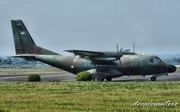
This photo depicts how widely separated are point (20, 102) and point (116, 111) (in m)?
6.90

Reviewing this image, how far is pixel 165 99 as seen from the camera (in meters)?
22.3

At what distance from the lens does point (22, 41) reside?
48.8 metres

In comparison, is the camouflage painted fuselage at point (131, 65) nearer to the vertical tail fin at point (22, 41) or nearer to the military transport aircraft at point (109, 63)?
the military transport aircraft at point (109, 63)

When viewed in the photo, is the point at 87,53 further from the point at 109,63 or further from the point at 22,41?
the point at 22,41

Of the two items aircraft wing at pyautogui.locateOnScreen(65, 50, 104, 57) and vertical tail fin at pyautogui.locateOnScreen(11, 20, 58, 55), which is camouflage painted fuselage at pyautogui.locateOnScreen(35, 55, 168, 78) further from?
vertical tail fin at pyautogui.locateOnScreen(11, 20, 58, 55)

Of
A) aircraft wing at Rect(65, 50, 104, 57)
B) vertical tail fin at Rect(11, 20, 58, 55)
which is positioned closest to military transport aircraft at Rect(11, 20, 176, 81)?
aircraft wing at Rect(65, 50, 104, 57)

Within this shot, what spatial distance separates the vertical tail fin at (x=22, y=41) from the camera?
48594mm

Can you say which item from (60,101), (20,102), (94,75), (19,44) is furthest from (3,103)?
(19,44)

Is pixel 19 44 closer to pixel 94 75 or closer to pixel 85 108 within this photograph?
pixel 94 75

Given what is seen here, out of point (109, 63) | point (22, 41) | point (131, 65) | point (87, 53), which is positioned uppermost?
point (22, 41)

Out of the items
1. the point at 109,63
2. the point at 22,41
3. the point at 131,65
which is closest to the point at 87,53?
the point at 109,63

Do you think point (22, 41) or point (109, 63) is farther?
point (22, 41)

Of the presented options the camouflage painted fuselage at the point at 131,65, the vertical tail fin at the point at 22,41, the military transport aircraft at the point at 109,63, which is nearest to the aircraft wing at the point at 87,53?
the military transport aircraft at the point at 109,63

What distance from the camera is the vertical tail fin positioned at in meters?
48.6
